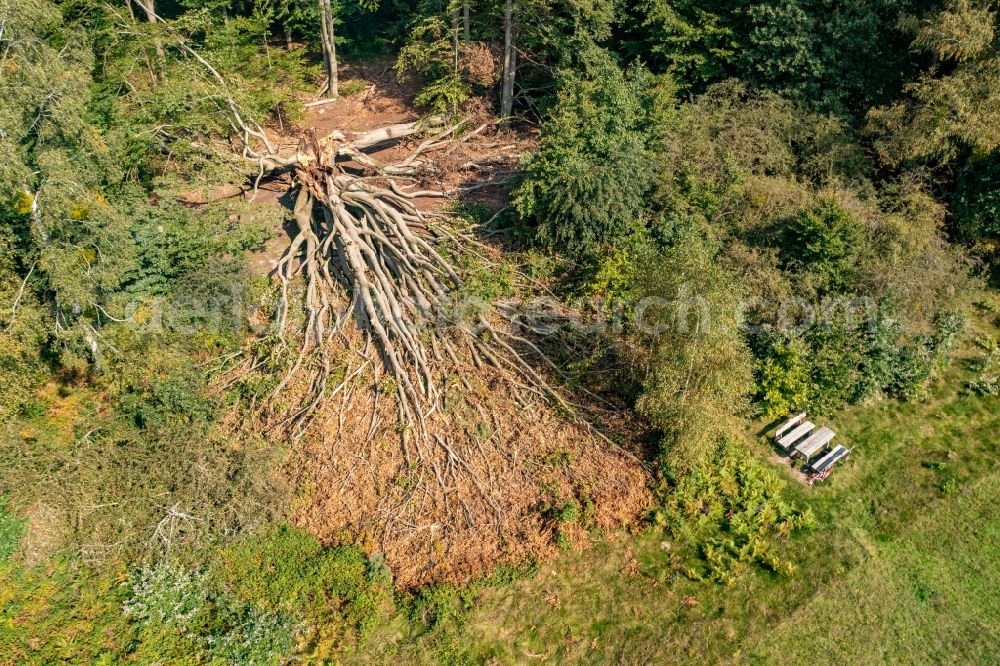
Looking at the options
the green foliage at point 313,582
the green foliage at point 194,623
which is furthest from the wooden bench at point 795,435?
the green foliage at point 194,623

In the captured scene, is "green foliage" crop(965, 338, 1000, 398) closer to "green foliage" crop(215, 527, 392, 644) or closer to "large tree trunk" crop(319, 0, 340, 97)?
"green foliage" crop(215, 527, 392, 644)

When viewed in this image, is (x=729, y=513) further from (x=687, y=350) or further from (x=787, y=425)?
(x=687, y=350)

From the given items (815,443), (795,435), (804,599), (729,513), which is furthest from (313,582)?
(815,443)

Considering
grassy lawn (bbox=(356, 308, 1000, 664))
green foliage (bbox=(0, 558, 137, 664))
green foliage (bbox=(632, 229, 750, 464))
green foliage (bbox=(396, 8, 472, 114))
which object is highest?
green foliage (bbox=(396, 8, 472, 114))

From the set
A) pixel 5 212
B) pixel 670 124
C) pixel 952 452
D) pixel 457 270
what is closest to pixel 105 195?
pixel 5 212

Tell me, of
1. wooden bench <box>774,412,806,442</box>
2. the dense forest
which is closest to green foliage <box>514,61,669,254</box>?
the dense forest

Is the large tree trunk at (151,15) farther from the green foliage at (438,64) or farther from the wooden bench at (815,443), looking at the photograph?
the wooden bench at (815,443)
